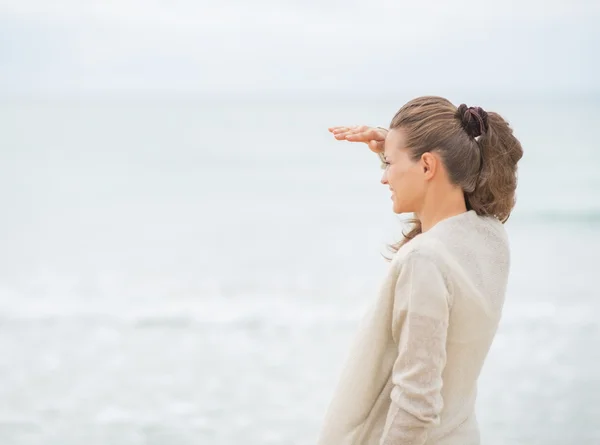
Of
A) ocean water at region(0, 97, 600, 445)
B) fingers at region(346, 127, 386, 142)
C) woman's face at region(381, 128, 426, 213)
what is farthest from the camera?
ocean water at region(0, 97, 600, 445)

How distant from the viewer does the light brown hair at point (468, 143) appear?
1422 mm

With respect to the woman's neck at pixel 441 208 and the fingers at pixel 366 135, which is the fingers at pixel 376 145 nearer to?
the fingers at pixel 366 135

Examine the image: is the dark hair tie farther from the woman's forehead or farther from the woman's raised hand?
the woman's raised hand

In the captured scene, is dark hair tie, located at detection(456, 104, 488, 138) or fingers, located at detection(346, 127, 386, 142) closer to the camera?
dark hair tie, located at detection(456, 104, 488, 138)

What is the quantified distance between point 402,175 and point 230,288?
8.19m

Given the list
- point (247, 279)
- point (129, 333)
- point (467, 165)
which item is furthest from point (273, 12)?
point (467, 165)

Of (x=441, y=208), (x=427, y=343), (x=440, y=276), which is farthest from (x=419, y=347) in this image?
(x=441, y=208)

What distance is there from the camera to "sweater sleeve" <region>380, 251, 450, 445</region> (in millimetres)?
1343

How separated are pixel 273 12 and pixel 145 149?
32.3ft

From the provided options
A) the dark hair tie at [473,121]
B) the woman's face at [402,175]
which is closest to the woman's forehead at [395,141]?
the woman's face at [402,175]

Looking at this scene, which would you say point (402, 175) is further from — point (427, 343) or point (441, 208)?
point (427, 343)

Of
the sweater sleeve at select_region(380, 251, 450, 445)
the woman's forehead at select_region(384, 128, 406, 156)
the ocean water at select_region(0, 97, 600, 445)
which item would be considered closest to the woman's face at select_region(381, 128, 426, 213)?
the woman's forehead at select_region(384, 128, 406, 156)

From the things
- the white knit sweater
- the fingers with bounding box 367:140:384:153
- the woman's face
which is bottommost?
the white knit sweater

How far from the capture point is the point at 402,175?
1.45 metres
